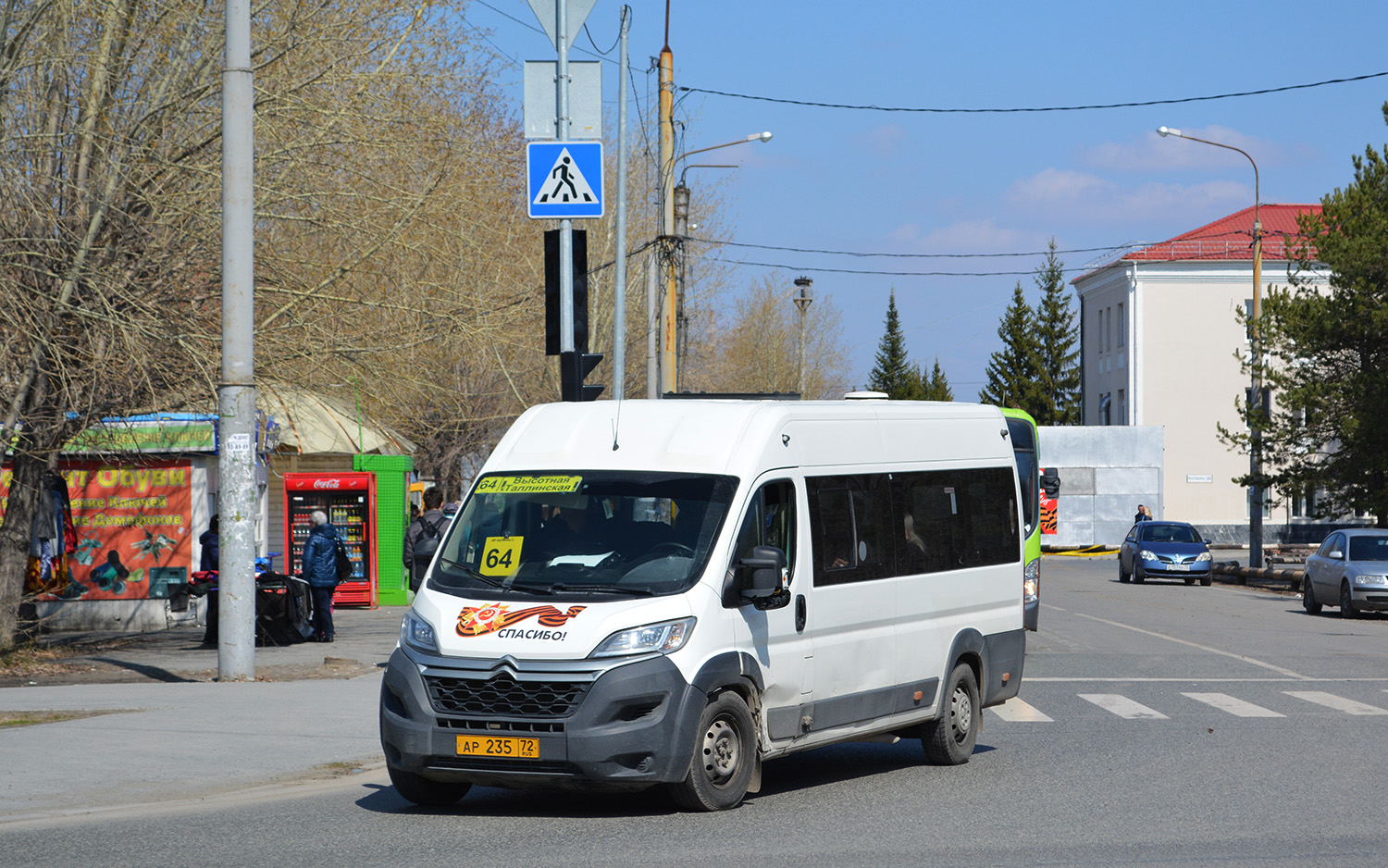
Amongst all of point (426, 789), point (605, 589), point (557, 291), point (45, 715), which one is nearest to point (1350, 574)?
point (557, 291)

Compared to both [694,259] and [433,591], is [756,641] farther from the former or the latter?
[694,259]

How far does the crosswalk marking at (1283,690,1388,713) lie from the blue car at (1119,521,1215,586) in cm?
2452

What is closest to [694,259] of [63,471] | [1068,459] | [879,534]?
[1068,459]

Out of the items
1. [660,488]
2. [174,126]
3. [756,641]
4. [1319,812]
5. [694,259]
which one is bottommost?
[1319,812]

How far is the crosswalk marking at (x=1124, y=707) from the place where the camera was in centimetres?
1362

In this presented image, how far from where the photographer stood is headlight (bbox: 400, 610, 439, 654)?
8.52 metres

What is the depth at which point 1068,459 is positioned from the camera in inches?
2254

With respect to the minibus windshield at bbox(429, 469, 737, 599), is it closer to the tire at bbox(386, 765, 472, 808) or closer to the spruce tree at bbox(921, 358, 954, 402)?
the tire at bbox(386, 765, 472, 808)

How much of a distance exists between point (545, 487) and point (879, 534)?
224 centimetres

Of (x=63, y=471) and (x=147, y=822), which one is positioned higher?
(x=63, y=471)

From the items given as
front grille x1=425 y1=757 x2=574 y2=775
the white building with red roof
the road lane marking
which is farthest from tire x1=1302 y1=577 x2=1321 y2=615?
the white building with red roof

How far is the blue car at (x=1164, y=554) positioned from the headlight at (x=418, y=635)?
33.6 metres

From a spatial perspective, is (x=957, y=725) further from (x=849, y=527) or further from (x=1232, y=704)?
(x=1232, y=704)

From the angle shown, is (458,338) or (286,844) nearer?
(286,844)
